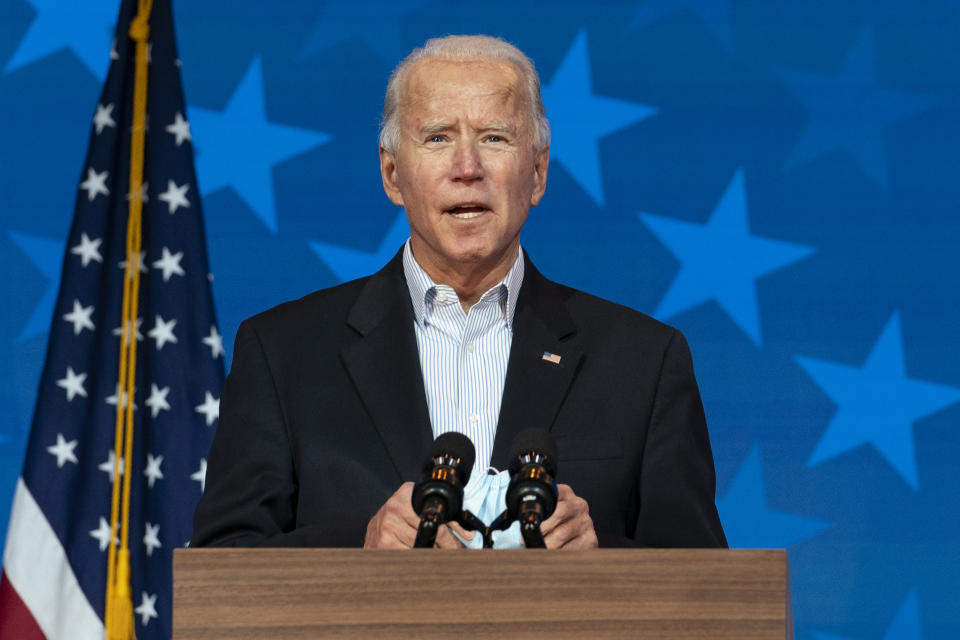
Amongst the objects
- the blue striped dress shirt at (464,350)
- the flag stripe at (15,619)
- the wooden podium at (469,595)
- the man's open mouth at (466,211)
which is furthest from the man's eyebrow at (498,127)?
the flag stripe at (15,619)

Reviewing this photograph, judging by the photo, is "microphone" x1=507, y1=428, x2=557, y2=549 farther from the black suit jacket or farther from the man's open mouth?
the man's open mouth

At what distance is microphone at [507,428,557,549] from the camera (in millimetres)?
1487

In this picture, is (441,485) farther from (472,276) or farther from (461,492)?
(472,276)

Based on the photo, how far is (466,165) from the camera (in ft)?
7.40

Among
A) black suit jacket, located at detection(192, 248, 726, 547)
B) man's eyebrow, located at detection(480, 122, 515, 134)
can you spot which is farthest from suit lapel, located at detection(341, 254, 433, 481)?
man's eyebrow, located at detection(480, 122, 515, 134)

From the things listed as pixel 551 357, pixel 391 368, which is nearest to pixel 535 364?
pixel 551 357

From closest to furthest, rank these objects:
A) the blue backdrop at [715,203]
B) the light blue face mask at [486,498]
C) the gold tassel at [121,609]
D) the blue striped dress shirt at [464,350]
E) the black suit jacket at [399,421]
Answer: the light blue face mask at [486,498] < the black suit jacket at [399,421] < the blue striped dress shirt at [464,350] < the gold tassel at [121,609] < the blue backdrop at [715,203]

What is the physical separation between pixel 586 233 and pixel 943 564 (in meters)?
1.43

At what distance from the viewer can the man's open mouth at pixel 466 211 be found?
2.29m

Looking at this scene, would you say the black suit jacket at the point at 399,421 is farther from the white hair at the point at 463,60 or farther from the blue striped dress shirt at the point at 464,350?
the white hair at the point at 463,60

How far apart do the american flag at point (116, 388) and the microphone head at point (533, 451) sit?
2163mm

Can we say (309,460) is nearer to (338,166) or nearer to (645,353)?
(645,353)

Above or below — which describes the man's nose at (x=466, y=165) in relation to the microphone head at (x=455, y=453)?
above

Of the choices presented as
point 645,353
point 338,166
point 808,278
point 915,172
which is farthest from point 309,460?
point 915,172
